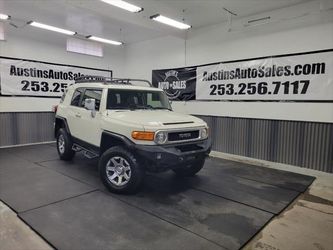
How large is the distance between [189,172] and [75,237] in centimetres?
274

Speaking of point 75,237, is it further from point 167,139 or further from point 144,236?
point 167,139

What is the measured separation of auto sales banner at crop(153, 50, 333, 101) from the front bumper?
3.17 metres

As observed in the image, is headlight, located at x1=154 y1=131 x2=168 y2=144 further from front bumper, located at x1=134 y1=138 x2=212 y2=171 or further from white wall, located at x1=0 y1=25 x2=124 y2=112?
white wall, located at x1=0 y1=25 x2=124 y2=112

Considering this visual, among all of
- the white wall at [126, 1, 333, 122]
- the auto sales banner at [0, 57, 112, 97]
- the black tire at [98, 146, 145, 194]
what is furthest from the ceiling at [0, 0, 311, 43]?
the black tire at [98, 146, 145, 194]

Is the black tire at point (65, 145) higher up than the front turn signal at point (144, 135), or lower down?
lower down

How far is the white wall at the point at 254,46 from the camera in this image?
538 centimetres

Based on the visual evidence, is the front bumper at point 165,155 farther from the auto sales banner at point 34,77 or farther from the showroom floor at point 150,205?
the auto sales banner at point 34,77

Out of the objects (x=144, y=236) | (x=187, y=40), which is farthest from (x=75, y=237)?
(x=187, y=40)

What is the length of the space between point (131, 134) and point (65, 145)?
2.59 meters

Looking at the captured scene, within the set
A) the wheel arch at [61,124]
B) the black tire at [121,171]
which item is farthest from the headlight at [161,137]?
the wheel arch at [61,124]

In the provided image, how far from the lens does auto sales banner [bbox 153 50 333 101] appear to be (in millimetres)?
5383

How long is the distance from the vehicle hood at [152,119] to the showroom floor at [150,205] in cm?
118

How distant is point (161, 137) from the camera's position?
3.86 m

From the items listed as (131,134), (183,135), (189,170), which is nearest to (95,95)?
(131,134)
